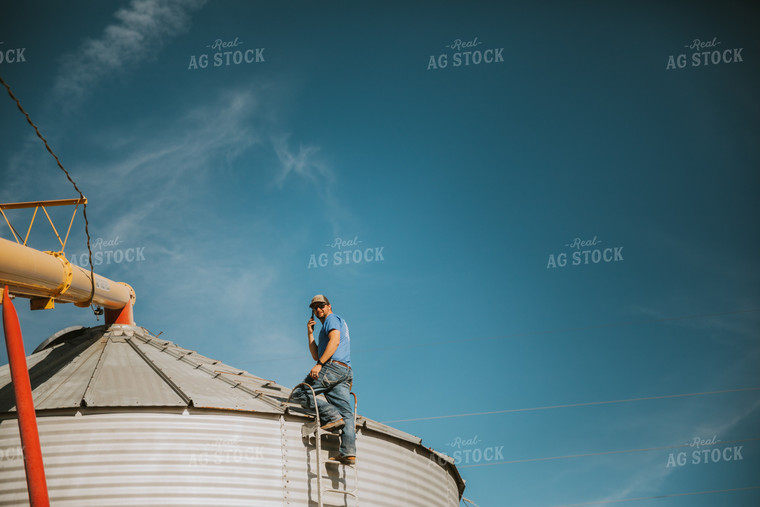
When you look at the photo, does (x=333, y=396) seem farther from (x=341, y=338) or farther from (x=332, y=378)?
(x=341, y=338)

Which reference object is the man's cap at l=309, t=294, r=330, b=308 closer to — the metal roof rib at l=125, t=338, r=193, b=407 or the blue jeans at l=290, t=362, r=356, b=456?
A: the blue jeans at l=290, t=362, r=356, b=456

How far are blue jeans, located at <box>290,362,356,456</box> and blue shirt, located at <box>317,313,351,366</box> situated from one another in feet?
0.63

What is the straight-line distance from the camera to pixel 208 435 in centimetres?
1115

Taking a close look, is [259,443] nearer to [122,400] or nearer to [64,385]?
[122,400]

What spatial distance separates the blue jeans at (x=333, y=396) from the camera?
11684 mm

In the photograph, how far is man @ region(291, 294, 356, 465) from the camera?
11625 mm

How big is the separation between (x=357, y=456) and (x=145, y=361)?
4.67 metres

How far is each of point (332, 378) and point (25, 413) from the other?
15.9 ft

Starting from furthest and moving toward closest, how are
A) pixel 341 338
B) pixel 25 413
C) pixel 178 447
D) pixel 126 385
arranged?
pixel 341 338 → pixel 126 385 → pixel 178 447 → pixel 25 413

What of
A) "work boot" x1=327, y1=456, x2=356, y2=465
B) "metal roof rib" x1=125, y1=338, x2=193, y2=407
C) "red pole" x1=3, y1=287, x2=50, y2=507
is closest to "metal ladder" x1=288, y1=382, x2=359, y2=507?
"work boot" x1=327, y1=456, x2=356, y2=465

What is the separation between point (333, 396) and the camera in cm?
1208

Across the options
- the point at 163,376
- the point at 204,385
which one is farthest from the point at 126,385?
the point at 204,385

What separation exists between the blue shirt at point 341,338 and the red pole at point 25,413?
4.79 meters

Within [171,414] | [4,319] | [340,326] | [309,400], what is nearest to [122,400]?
[171,414]
